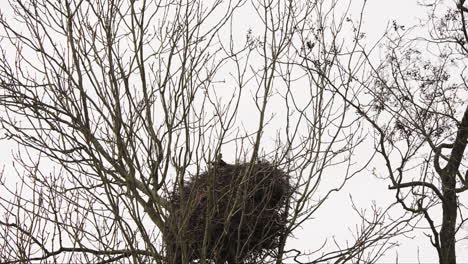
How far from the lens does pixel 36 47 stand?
428cm

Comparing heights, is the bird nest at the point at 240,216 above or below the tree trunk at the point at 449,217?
below

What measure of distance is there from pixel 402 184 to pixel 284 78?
9.69 ft

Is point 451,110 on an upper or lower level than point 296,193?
upper

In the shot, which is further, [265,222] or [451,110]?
[451,110]

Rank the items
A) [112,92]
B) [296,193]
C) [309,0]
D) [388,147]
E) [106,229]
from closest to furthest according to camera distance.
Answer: [112,92]
[106,229]
[309,0]
[296,193]
[388,147]

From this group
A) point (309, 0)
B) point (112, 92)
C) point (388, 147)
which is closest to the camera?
point (112, 92)

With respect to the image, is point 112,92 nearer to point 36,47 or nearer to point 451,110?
point 36,47

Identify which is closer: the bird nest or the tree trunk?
the bird nest

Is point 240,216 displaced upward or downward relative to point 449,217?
downward

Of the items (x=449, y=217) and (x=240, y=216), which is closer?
(x=240, y=216)

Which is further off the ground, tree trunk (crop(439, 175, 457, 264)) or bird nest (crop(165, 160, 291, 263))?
tree trunk (crop(439, 175, 457, 264))

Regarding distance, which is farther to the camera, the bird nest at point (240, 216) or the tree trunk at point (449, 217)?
the tree trunk at point (449, 217)

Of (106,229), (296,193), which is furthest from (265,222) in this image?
(106,229)

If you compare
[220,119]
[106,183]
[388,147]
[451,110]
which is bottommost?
[106,183]
